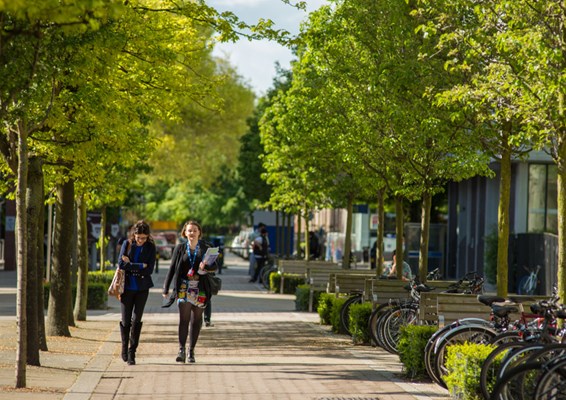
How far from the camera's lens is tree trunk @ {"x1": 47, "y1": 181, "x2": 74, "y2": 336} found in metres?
18.1

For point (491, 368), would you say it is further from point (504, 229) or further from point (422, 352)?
point (504, 229)

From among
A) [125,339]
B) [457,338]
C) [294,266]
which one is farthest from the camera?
[294,266]

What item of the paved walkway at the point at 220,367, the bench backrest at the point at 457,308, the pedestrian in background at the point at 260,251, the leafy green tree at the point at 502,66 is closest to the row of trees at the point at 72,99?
the paved walkway at the point at 220,367

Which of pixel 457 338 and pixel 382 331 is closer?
pixel 457 338

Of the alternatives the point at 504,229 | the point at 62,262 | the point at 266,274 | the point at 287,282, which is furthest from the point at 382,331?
the point at 266,274

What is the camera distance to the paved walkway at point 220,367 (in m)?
11.7

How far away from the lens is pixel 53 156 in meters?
15.6

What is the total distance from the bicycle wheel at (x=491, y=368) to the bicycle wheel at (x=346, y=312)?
8.95 m

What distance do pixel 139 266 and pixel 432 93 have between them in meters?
5.20

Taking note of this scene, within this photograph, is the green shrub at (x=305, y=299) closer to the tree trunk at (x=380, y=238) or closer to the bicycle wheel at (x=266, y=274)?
the tree trunk at (x=380, y=238)

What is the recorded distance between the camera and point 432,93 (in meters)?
17.4

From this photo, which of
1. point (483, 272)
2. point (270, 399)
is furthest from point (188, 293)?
point (483, 272)

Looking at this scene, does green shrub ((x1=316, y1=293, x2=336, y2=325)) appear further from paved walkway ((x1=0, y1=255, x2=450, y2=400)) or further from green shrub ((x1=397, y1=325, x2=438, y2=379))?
green shrub ((x1=397, y1=325, x2=438, y2=379))

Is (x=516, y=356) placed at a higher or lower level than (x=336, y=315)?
higher
